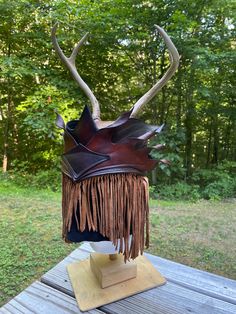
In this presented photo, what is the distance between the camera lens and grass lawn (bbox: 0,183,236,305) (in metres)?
1.81

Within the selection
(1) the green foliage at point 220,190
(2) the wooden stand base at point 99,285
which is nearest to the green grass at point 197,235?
(1) the green foliage at point 220,190

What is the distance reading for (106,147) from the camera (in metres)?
0.75

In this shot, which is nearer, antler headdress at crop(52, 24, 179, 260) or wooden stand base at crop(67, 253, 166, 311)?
antler headdress at crop(52, 24, 179, 260)

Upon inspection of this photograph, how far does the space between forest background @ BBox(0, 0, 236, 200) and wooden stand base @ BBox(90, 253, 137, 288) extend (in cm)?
240

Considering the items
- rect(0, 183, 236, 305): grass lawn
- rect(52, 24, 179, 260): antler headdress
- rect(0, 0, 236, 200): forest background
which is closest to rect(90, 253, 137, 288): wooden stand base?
rect(52, 24, 179, 260): antler headdress

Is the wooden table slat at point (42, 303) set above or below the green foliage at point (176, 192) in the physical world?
above

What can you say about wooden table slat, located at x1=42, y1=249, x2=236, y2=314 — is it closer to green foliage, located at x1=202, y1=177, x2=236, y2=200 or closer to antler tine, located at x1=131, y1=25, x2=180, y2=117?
antler tine, located at x1=131, y1=25, x2=180, y2=117

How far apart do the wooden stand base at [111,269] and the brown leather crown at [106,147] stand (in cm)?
35

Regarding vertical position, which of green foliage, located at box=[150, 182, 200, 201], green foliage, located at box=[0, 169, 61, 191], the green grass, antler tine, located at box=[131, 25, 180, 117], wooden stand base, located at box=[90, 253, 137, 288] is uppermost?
antler tine, located at box=[131, 25, 180, 117]

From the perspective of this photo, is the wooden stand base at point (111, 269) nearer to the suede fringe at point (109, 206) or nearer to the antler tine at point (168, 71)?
the suede fringe at point (109, 206)

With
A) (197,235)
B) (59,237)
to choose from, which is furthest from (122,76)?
(59,237)

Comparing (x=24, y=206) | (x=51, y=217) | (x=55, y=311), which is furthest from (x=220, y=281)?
(x=24, y=206)

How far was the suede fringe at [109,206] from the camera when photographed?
74cm

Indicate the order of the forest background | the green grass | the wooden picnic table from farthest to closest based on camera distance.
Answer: the forest background < the green grass < the wooden picnic table
